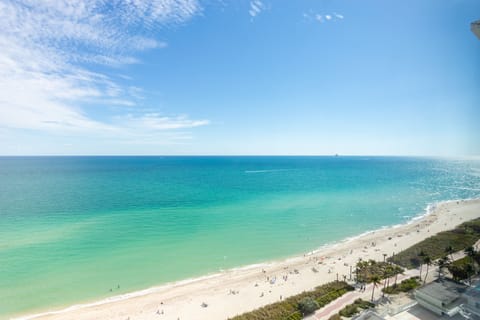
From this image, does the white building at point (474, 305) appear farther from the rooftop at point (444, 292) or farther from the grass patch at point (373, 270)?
the grass patch at point (373, 270)

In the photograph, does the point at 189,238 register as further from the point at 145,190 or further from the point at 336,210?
the point at 145,190

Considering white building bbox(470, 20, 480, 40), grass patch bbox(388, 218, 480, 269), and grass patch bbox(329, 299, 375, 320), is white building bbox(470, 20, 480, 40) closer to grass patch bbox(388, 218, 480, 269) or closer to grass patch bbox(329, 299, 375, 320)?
grass patch bbox(329, 299, 375, 320)

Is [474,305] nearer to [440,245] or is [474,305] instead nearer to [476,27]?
[476,27]

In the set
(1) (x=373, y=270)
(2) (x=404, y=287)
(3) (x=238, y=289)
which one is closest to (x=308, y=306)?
(3) (x=238, y=289)

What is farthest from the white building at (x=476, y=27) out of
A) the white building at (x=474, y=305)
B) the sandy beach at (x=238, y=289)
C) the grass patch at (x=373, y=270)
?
the sandy beach at (x=238, y=289)

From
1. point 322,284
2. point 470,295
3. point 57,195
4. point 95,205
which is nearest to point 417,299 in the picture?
point 470,295

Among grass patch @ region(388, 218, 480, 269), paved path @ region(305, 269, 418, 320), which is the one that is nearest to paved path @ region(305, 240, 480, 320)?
paved path @ region(305, 269, 418, 320)
